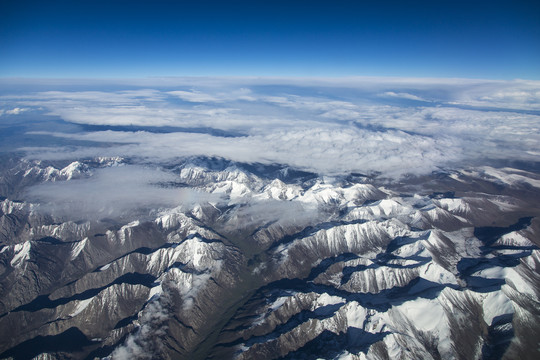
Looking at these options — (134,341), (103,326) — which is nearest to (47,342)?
(103,326)

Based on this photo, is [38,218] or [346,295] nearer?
[346,295]

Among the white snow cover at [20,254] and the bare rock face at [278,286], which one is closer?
the bare rock face at [278,286]

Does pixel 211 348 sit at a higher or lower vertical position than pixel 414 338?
lower

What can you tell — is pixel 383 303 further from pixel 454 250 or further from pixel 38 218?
pixel 38 218

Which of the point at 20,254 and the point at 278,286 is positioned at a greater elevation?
the point at 20,254

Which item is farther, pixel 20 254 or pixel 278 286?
pixel 20 254

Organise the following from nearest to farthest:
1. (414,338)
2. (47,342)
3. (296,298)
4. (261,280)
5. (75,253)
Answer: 1. (414,338)
2. (47,342)
3. (296,298)
4. (261,280)
5. (75,253)

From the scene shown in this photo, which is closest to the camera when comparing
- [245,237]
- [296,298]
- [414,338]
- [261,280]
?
[414,338]

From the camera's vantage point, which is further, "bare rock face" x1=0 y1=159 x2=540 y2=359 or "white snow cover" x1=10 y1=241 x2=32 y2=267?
"white snow cover" x1=10 y1=241 x2=32 y2=267
